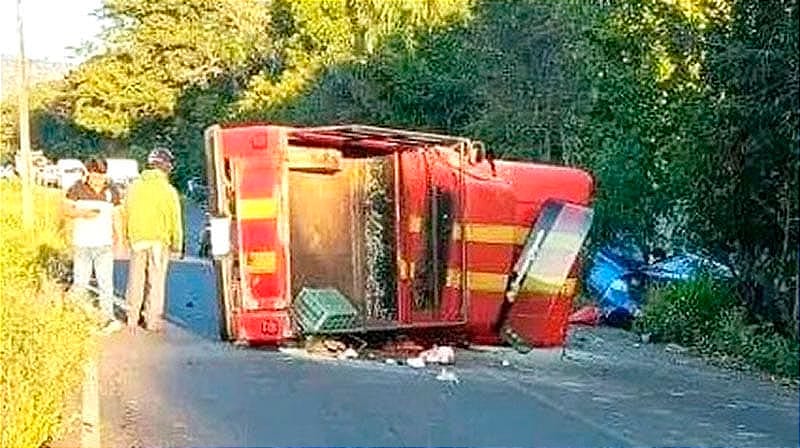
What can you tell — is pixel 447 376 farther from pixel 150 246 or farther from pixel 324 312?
pixel 150 246

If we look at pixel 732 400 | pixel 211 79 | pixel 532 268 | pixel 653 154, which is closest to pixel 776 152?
pixel 732 400

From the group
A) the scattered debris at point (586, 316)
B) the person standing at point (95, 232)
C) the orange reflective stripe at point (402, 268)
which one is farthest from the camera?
the orange reflective stripe at point (402, 268)

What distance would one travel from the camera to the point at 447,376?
509cm

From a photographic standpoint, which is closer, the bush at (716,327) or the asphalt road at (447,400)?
the bush at (716,327)

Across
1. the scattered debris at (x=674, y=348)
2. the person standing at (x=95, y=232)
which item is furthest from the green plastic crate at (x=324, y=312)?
the scattered debris at (x=674, y=348)

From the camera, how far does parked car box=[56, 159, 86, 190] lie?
415 cm

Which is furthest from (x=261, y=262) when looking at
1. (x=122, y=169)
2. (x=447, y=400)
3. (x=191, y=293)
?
(x=447, y=400)

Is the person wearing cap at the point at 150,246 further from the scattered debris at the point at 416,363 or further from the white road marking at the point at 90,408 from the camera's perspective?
the white road marking at the point at 90,408

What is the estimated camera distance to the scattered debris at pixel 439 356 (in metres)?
5.57

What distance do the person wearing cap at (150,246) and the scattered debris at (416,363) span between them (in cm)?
113

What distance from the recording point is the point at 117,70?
11.7 ft

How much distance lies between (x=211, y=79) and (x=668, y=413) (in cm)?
143

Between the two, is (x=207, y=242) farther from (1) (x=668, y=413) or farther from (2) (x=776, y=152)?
(2) (x=776, y=152)

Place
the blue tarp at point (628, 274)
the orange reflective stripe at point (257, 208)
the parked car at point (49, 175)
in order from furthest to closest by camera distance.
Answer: the orange reflective stripe at point (257, 208) < the parked car at point (49, 175) < the blue tarp at point (628, 274)
